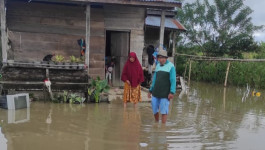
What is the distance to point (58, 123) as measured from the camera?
554 cm

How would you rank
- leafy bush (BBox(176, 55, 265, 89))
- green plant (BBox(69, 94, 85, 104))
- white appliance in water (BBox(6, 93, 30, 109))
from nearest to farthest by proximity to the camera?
white appliance in water (BBox(6, 93, 30, 109))
green plant (BBox(69, 94, 85, 104))
leafy bush (BBox(176, 55, 265, 89))

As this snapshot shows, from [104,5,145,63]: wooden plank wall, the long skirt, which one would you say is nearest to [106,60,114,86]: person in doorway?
[104,5,145,63]: wooden plank wall

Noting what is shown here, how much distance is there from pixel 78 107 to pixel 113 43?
429 centimetres

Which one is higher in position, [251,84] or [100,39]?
[100,39]

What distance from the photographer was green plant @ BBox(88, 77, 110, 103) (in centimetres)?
792

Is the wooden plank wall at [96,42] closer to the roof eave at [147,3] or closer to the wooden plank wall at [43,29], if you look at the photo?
the wooden plank wall at [43,29]

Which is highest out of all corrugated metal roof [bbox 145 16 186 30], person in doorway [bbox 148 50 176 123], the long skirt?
corrugated metal roof [bbox 145 16 186 30]

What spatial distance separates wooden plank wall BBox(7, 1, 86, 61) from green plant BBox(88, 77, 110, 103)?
202cm

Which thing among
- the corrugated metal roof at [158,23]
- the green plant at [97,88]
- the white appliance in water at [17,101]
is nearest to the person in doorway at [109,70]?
the green plant at [97,88]

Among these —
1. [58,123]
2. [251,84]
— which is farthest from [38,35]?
[251,84]

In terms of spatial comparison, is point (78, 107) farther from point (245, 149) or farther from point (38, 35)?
point (245, 149)

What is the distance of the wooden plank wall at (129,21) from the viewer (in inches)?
388

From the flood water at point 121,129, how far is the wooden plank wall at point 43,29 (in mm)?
2437

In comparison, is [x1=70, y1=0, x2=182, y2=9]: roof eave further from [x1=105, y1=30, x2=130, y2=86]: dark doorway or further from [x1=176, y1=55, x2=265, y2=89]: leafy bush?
[x1=176, y1=55, x2=265, y2=89]: leafy bush
